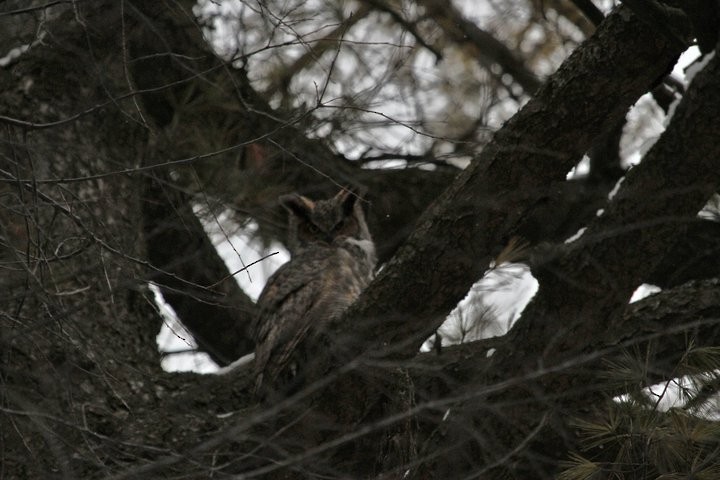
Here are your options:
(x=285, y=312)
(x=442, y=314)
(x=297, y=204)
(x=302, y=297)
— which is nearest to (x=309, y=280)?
(x=302, y=297)

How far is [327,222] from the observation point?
440 centimetres

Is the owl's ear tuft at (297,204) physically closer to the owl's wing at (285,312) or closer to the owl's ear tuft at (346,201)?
the owl's ear tuft at (346,201)

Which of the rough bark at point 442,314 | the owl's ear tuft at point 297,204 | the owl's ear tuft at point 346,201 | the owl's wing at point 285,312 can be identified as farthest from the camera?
the owl's ear tuft at point 346,201

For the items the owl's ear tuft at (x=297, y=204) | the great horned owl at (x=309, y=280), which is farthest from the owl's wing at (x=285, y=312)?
the owl's ear tuft at (x=297, y=204)

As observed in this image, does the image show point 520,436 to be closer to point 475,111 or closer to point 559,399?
point 559,399

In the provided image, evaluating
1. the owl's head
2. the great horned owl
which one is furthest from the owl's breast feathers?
the owl's head

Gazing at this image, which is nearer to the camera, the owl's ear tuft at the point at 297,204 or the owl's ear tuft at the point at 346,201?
the owl's ear tuft at the point at 297,204

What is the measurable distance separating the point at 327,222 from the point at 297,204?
17 centimetres

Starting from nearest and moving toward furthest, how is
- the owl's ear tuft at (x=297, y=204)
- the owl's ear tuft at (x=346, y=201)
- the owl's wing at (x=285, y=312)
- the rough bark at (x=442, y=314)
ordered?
the rough bark at (x=442, y=314), the owl's wing at (x=285, y=312), the owl's ear tuft at (x=297, y=204), the owl's ear tuft at (x=346, y=201)

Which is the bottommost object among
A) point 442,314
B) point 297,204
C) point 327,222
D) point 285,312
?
point 442,314

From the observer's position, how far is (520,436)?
2.63m

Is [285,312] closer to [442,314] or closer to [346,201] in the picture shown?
[346,201]

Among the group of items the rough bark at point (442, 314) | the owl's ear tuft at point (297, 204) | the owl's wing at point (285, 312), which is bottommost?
the rough bark at point (442, 314)

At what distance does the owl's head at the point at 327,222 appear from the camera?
438 cm
